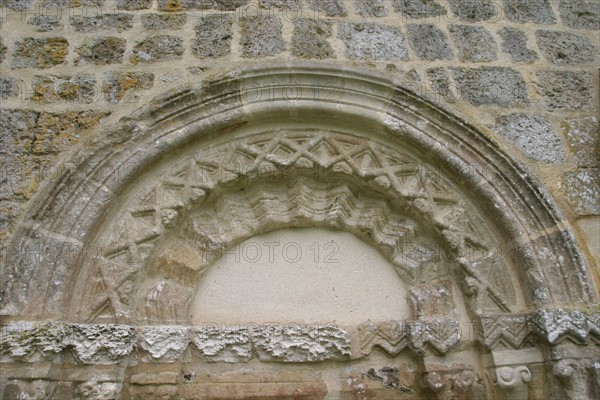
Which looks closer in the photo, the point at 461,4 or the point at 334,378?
the point at 334,378

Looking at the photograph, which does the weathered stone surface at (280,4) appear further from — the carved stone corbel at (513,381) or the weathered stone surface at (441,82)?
the carved stone corbel at (513,381)

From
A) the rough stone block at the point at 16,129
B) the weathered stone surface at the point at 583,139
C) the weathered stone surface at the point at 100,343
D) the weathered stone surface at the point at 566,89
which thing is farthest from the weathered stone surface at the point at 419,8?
the weathered stone surface at the point at 100,343

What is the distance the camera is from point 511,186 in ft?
9.53

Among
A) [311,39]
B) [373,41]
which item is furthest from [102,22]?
[373,41]

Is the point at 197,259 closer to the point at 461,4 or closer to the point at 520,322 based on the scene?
the point at 520,322

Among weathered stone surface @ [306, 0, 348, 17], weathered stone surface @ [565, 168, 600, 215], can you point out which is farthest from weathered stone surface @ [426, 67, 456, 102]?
weathered stone surface @ [565, 168, 600, 215]

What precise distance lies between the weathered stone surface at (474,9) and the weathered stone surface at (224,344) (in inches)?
92.9

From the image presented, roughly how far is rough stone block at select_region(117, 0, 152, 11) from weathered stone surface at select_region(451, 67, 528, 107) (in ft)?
6.17

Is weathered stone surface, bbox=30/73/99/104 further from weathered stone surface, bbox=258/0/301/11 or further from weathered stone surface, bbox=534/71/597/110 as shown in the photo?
weathered stone surface, bbox=534/71/597/110

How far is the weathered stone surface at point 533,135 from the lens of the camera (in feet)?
9.91

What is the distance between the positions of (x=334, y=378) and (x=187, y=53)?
1987 mm

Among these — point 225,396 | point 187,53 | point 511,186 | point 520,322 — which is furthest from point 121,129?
point 520,322

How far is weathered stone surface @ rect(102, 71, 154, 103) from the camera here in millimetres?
2979

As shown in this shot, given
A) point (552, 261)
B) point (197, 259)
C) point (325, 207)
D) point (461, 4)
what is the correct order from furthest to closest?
1. point (461, 4)
2. point (325, 207)
3. point (197, 259)
4. point (552, 261)
